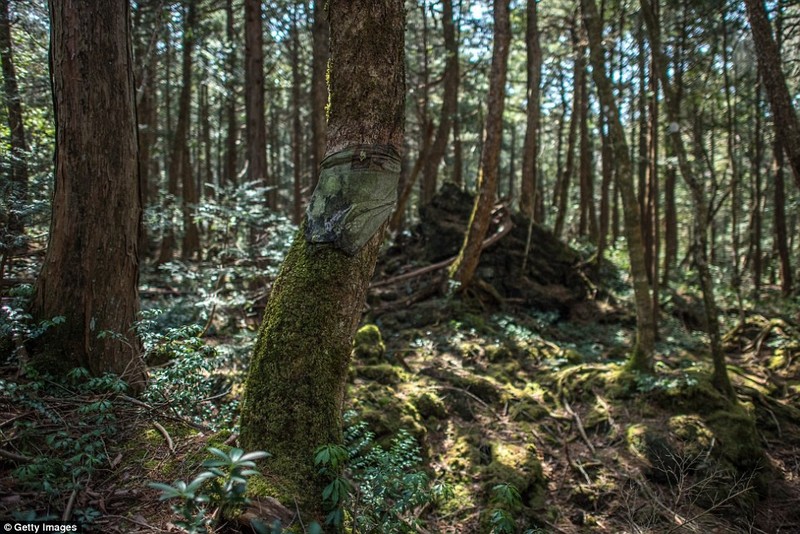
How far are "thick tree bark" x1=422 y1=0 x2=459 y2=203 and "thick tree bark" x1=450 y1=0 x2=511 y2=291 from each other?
12.5 feet

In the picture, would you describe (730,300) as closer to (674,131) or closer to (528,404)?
(674,131)

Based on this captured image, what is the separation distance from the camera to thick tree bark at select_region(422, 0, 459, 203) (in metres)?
12.9

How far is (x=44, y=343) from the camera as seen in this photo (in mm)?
3512

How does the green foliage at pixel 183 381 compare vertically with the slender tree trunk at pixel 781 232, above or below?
below

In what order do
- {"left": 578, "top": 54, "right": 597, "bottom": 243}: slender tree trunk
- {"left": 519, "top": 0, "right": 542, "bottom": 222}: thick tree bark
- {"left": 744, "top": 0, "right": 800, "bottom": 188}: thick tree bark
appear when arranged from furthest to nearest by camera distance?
1. {"left": 578, "top": 54, "right": 597, "bottom": 243}: slender tree trunk
2. {"left": 519, "top": 0, "right": 542, "bottom": 222}: thick tree bark
3. {"left": 744, "top": 0, "right": 800, "bottom": 188}: thick tree bark

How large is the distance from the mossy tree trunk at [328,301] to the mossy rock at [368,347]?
12.6 ft

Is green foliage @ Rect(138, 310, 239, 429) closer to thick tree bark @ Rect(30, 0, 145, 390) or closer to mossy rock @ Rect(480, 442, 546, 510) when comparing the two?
thick tree bark @ Rect(30, 0, 145, 390)

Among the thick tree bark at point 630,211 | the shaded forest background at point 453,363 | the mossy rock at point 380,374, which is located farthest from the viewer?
the thick tree bark at point 630,211

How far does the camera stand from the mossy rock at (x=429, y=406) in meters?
6.00

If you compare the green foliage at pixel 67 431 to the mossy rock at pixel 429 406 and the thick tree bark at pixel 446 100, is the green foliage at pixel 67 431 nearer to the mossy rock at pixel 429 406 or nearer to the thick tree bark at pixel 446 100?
the mossy rock at pixel 429 406

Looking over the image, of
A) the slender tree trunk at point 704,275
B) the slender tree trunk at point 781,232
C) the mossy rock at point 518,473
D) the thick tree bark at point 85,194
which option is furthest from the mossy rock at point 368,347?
the slender tree trunk at point 781,232

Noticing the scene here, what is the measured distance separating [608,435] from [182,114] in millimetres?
13009

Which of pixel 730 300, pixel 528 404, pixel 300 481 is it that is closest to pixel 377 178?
pixel 300 481

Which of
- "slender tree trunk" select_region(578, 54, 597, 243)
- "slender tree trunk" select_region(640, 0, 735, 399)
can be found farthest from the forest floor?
"slender tree trunk" select_region(578, 54, 597, 243)
